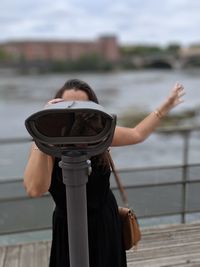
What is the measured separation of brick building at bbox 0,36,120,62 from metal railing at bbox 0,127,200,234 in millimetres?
93277

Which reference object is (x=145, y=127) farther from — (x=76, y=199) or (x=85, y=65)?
(x=85, y=65)

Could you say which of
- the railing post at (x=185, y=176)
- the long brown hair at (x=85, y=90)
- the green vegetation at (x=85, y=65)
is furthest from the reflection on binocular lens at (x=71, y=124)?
the green vegetation at (x=85, y=65)

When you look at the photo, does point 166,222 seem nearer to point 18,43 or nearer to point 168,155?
point 168,155

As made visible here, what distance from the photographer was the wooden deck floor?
276cm

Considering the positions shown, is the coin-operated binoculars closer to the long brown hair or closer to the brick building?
the long brown hair

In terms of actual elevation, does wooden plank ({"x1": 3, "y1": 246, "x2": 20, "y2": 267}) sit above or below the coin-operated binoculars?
below

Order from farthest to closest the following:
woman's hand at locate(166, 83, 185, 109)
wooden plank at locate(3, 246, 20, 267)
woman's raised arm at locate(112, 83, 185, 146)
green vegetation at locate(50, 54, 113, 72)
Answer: green vegetation at locate(50, 54, 113, 72) → wooden plank at locate(3, 246, 20, 267) → woman's hand at locate(166, 83, 185, 109) → woman's raised arm at locate(112, 83, 185, 146)

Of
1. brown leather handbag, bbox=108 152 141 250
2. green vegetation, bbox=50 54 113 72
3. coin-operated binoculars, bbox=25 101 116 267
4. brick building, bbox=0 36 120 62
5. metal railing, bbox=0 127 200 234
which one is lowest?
green vegetation, bbox=50 54 113 72

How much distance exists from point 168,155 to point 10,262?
12699mm

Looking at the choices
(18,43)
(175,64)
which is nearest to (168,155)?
(175,64)

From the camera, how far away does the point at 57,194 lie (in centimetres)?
171

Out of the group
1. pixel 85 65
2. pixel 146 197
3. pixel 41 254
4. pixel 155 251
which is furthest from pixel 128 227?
pixel 85 65

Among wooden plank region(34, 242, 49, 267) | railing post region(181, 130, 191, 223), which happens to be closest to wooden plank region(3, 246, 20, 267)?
wooden plank region(34, 242, 49, 267)

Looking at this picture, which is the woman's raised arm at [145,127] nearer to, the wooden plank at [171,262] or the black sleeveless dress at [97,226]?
the black sleeveless dress at [97,226]
